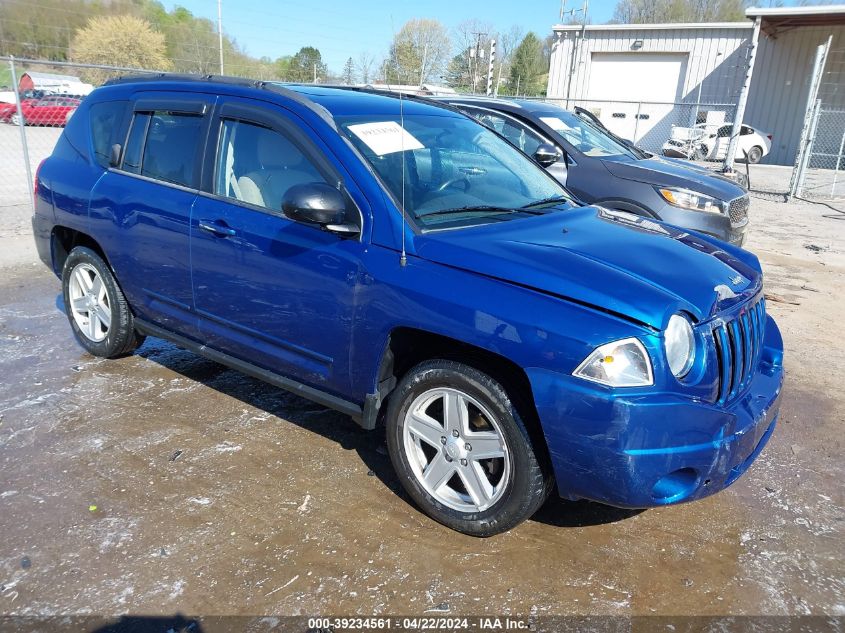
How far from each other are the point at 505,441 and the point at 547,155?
14.2ft

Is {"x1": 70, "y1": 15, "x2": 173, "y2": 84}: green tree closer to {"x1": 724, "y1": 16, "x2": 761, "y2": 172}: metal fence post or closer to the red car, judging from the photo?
the red car

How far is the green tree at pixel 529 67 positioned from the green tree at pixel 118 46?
70.8ft

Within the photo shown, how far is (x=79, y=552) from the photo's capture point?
2857 millimetres

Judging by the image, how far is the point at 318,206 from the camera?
3006 mm

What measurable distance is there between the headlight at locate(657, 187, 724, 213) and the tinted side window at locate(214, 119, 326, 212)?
15.1 feet

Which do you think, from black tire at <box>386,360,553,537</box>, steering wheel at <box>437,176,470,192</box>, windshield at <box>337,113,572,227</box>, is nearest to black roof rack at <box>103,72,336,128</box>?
windshield at <box>337,113,572,227</box>

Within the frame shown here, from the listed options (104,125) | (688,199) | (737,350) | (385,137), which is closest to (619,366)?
(737,350)

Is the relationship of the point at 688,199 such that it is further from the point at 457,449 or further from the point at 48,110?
the point at 48,110

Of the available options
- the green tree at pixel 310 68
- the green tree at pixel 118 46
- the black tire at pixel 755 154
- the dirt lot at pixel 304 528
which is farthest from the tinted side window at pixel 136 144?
the green tree at pixel 118 46

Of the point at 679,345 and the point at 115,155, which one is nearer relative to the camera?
the point at 679,345

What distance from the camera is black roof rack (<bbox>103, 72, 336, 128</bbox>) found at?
3.41 meters

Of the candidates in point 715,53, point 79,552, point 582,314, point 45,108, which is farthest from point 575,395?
point 715,53

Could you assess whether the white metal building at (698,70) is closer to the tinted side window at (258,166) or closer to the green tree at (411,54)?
the green tree at (411,54)

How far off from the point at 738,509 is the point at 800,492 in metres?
0.42
